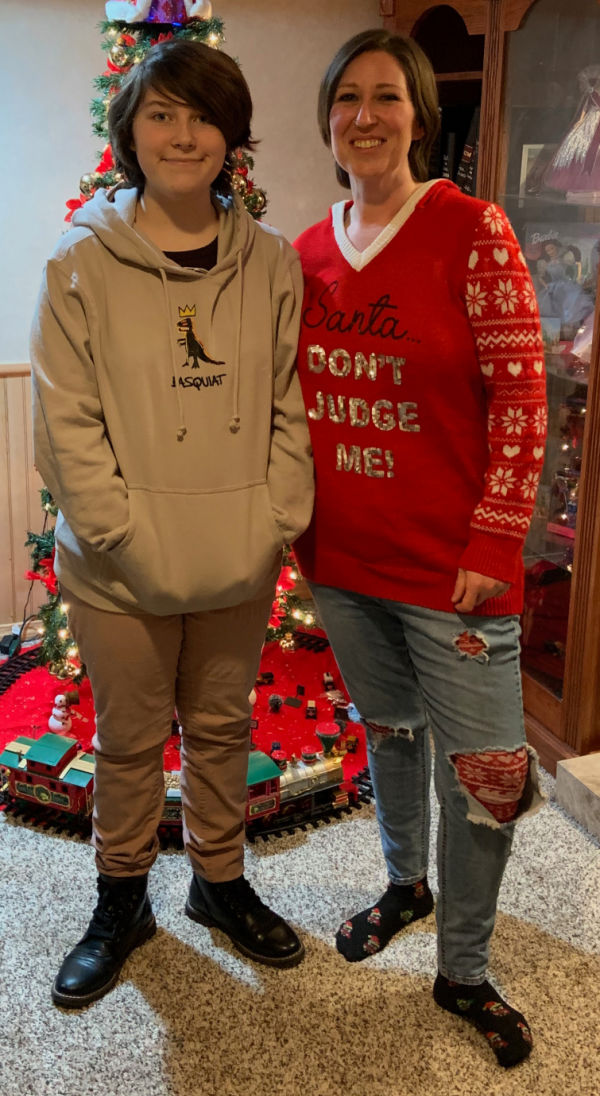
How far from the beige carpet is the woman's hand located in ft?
2.38

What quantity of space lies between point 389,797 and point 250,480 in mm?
608

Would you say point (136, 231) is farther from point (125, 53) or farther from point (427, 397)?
point (125, 53)

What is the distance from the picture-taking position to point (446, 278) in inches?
48.9

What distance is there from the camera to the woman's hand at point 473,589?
4.14 ft

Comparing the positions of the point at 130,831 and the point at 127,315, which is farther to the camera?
the point at 130,831

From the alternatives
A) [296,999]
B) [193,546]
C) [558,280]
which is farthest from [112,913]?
[558,280]

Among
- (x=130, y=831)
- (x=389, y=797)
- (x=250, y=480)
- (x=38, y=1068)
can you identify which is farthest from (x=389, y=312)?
(x=38, y=1068)

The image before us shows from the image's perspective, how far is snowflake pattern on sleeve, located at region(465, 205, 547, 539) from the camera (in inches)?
47.1

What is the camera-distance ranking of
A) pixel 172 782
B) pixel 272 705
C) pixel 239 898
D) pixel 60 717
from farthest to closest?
pixel 272 705, pixel 60 717, pixel 172 782, pixel 239 898

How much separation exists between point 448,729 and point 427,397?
18.5 inches

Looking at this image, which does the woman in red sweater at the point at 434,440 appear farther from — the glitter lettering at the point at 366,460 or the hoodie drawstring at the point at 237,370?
the hoodie drawstring at the point at 237,370

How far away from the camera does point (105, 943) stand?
1590mm

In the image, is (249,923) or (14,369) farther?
(14,369)

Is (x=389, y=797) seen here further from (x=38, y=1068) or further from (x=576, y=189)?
(x=576, y=189)
